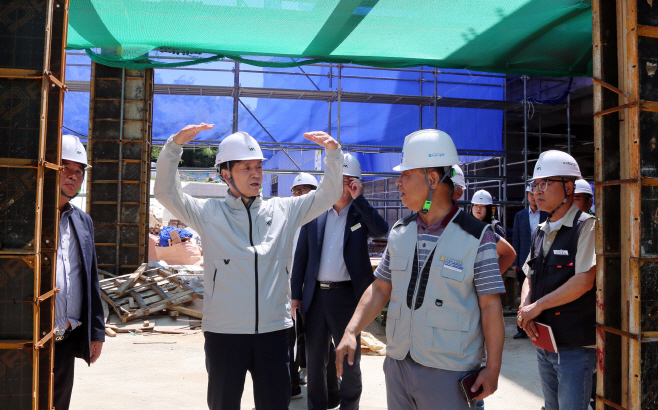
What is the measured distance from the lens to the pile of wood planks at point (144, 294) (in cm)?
895

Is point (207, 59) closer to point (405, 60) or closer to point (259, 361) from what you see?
point (405, 60)

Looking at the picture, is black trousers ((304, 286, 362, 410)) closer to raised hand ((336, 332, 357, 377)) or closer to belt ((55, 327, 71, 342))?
raised hand ((336, 332, 357, 377))

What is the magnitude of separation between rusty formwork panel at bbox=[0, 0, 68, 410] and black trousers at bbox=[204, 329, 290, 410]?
3.20 feet

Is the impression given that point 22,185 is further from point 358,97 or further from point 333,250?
point 358,97

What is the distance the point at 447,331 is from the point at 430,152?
33.9 inches

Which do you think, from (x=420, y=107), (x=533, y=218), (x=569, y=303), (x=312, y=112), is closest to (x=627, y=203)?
(x=569, y=303)

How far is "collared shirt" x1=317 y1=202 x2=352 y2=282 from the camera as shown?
4.45 meters

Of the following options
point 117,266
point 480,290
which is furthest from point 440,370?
point 117,266

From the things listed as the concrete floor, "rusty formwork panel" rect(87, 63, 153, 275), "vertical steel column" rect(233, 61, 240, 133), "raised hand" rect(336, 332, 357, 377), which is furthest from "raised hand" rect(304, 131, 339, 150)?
"vertical steel column" rect(233, 61, 240, 133)

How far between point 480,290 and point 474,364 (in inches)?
13.4

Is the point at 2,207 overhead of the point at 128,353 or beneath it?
overhead

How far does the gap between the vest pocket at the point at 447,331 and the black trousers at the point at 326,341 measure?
1.98m

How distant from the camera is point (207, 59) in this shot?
6.12 meters

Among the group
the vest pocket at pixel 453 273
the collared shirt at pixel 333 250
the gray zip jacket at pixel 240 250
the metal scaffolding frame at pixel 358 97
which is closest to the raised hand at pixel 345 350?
the vest pocket at pixel 453 273
